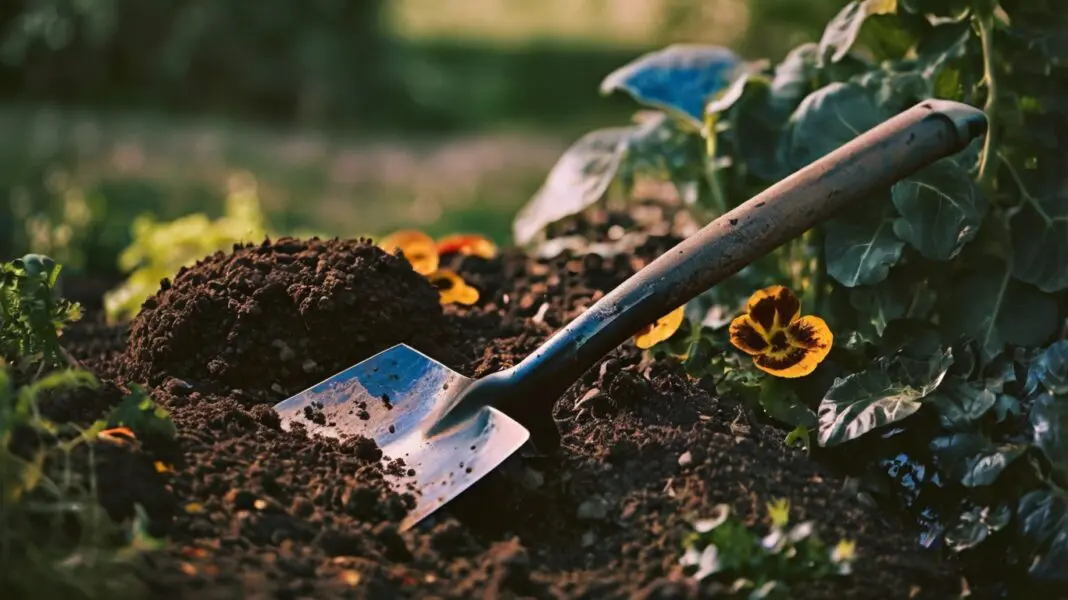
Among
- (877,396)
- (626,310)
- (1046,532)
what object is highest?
(626,310)

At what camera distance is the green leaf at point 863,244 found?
2699 mm

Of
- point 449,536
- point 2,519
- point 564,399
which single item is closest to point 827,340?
point 564,399

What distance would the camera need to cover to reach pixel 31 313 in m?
2.32

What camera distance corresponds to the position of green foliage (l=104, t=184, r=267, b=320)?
3879 mm

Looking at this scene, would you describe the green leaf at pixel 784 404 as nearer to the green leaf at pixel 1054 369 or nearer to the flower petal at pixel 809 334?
the flower petal at pixel 809 334

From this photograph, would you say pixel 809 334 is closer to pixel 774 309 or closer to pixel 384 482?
pixel 774 309

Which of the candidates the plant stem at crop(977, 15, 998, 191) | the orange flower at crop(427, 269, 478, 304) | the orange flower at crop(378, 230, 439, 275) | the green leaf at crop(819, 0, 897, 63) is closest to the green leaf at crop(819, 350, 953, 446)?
the plant stem at crop(977, 15, 998, 191)

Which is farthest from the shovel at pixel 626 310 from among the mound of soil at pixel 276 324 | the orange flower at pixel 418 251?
the orange flower at pixel 418 251

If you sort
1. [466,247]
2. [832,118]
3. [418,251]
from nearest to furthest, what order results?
[832,118] < [418,251] < [466,247]

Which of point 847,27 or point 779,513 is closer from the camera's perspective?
point 779,513

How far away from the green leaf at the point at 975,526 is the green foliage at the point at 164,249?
2382mm

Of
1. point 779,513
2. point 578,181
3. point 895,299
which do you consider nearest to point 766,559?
point 779,513

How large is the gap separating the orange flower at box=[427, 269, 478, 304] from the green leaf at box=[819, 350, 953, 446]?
1.04 meters

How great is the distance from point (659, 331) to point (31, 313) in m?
1.29
